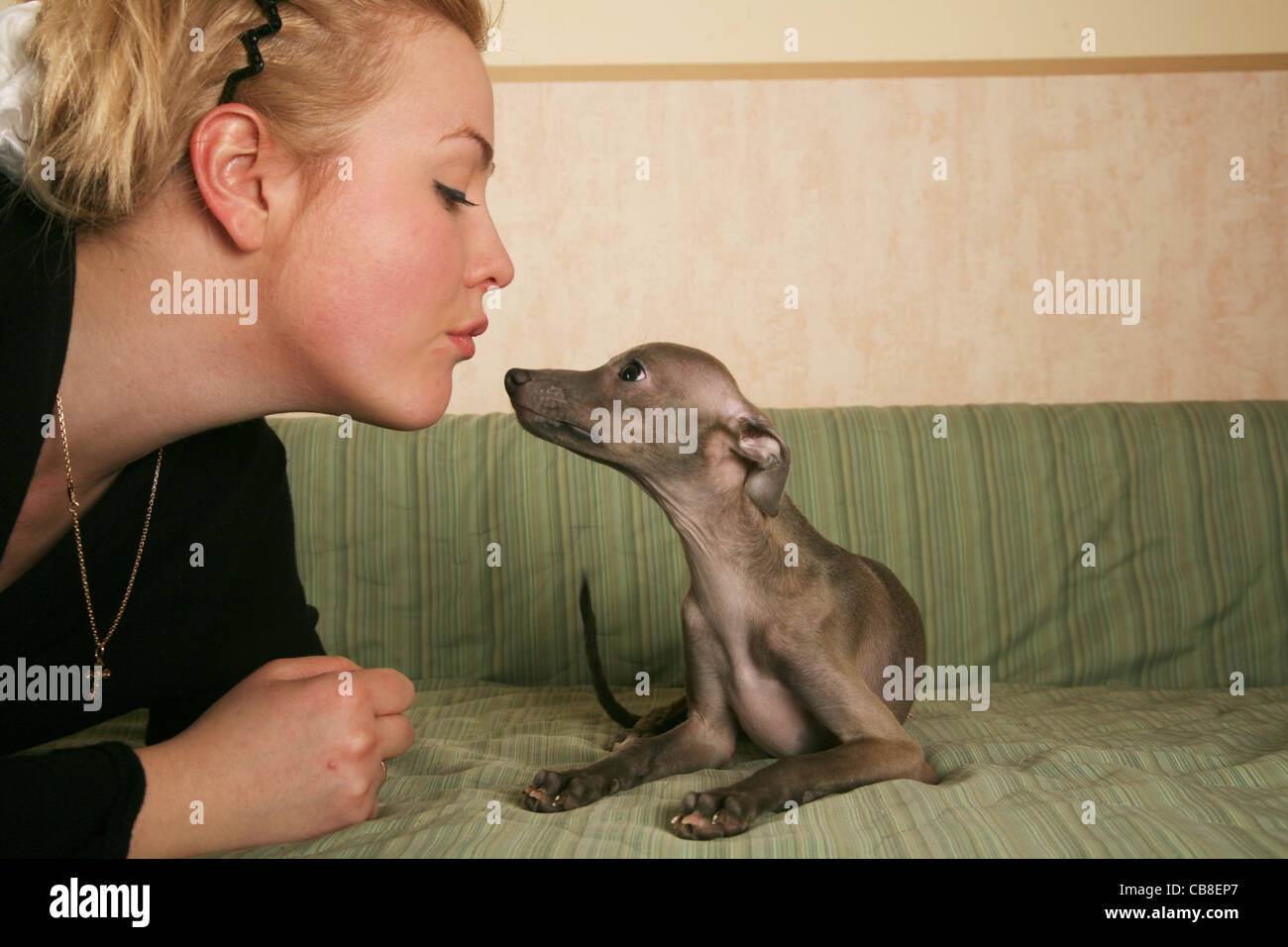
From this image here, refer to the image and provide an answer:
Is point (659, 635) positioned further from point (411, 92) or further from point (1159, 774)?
point (411, 92)

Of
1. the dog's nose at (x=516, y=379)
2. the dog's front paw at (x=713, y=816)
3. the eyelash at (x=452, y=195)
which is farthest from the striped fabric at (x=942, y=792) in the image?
the eyelash at (x=452, y=195)

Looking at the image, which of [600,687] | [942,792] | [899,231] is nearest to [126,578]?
[600,687]

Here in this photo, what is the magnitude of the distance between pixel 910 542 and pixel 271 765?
1755 mm

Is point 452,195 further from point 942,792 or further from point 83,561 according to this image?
point 942,792

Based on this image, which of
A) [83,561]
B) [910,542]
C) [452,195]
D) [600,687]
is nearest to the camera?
[452,195]

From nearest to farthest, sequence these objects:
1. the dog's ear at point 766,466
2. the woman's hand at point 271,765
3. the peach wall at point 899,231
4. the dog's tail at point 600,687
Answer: the woman's hand at point 271,765, the dog's ear at point 766,466, the dog's tail at point 600,687, the peach wall at point 899,231

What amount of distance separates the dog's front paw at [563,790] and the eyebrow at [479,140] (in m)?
0.81

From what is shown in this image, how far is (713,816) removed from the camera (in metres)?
1.40

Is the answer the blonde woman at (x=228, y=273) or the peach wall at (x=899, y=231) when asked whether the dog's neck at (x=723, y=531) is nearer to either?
the blonde woman at (x=228, y=273)

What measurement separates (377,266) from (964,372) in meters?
2.46

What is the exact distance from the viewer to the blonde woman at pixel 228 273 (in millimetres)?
1239

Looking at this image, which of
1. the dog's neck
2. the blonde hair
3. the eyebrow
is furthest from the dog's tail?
the blonde hair
